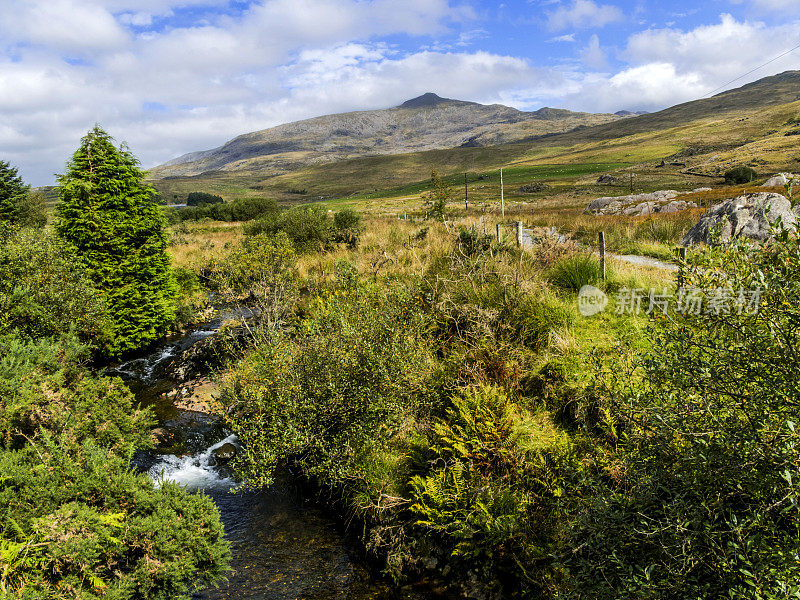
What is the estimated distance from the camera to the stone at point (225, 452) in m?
10.6

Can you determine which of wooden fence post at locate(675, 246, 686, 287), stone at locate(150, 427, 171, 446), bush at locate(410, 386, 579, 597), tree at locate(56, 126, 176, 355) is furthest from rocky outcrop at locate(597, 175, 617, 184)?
wooden fence post at locate(675, 246, 686, 287)

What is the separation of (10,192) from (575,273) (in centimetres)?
4076

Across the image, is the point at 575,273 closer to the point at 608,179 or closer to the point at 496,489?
the point at 496,489

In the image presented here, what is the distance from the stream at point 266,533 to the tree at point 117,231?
457 cm

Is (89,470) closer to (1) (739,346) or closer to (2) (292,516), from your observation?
(2) (292,516)

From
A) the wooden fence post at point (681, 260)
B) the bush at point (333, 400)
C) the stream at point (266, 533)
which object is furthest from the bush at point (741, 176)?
the stream at point (266, 533)

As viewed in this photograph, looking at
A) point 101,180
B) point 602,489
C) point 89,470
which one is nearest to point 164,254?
point 101,180

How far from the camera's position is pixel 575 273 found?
Answer: 1148cm

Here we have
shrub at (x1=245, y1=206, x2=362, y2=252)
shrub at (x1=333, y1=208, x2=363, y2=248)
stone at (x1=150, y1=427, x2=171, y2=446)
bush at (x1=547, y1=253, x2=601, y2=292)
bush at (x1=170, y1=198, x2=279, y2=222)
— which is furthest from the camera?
bush at (x1=170, y1=198, x2=279, y2=222)

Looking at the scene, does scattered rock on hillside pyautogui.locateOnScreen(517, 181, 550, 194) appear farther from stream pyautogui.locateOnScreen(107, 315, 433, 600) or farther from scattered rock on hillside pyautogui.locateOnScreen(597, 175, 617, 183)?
stream pyautogui.locateOnScreen(107, 315, 433, 600)

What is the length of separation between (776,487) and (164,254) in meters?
17.9

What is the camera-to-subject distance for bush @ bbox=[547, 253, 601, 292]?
444 inches

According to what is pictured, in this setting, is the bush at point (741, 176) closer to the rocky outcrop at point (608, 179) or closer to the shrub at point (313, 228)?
the rocky outcrop at point (608, 179)

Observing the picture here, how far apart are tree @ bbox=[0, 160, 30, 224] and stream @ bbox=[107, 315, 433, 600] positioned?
1166 inches
